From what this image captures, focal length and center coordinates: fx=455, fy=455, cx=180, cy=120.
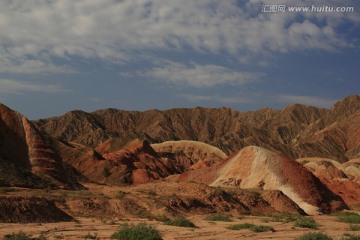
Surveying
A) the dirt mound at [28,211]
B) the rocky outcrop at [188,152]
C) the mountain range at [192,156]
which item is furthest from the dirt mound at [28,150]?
the rocky outcrop at [188,152]

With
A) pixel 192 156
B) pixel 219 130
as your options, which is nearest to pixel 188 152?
pixel 192 156

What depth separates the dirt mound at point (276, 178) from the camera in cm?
4022

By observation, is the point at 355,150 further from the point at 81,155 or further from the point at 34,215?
the point at 34,215

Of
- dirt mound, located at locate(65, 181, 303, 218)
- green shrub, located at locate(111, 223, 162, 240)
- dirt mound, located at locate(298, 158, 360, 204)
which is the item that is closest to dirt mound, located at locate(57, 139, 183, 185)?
dirt mound, located at locate(298, 158, 360, 204)

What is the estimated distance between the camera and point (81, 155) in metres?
73.9

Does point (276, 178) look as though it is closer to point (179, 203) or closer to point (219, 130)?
point (179, 203)

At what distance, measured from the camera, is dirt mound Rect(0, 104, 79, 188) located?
36.5 meters

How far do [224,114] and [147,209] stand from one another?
562 feet

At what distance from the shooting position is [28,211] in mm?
20328

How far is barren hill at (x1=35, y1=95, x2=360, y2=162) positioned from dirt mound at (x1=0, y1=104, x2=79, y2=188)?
98730mm

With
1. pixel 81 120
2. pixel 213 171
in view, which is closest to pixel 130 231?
pixel 213 171

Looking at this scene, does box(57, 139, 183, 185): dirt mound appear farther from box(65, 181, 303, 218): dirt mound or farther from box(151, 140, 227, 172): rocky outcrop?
box(65, 181, 303, 218): dirt mound

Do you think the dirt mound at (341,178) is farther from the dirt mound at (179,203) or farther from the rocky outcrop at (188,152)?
the dirt mound at (179,203)

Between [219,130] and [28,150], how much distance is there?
15114 cm
